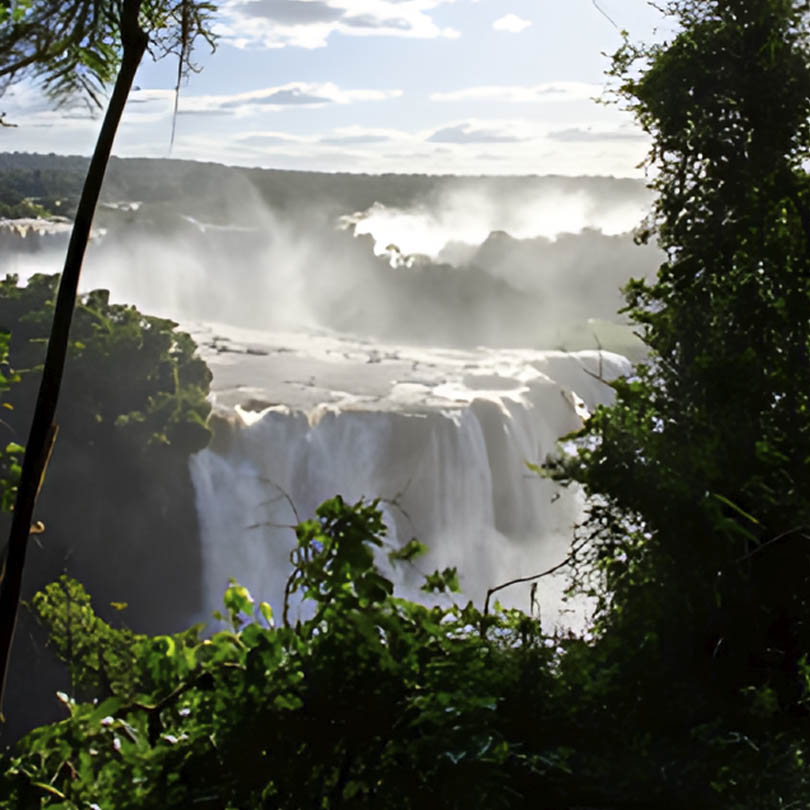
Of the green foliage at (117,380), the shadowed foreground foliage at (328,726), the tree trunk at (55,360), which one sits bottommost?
the green foliage at (117,380)

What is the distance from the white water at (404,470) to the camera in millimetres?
28938

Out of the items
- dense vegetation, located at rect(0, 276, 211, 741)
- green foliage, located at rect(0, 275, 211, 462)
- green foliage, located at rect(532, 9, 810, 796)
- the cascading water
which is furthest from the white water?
green foliage, located at rect(532, 9, 810, 796)

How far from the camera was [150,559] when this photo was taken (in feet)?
91.0

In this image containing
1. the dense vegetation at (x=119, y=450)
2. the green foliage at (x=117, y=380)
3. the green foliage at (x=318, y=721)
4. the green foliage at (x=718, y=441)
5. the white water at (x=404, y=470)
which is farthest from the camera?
the white water at (x=404, y=470)

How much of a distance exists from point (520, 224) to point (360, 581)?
8228 cm

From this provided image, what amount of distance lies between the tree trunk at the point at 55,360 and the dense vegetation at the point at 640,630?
0.89 feet

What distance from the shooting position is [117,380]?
25703mm

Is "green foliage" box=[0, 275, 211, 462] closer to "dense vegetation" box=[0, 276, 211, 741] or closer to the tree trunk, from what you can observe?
"dense vegetation" box=[0, 276, 211, 741]

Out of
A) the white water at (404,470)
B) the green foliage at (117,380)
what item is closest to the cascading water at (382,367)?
the white water at (404,470)

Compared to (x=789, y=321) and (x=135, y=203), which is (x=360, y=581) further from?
(x=135, y=203)

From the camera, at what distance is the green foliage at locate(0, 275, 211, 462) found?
2544 cm

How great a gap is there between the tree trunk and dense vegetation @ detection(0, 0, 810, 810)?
10.7 inches

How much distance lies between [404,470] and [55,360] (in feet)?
95.2

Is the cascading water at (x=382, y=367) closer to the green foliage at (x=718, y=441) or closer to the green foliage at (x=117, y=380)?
the green foliage at (x=718, y=441)
